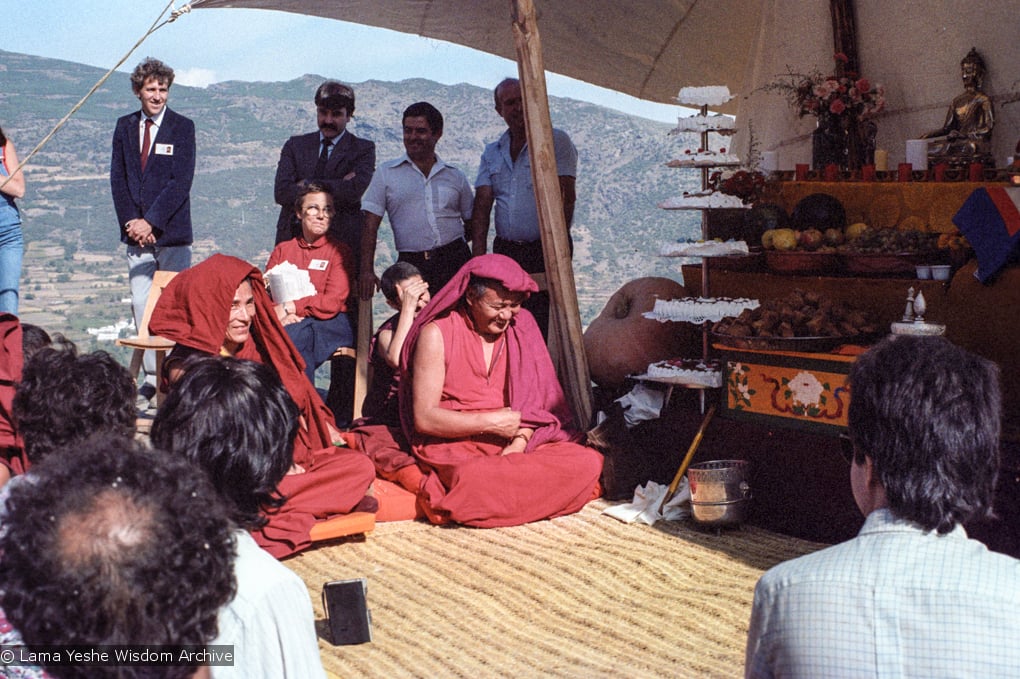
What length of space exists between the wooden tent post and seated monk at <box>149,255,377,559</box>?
1206mm

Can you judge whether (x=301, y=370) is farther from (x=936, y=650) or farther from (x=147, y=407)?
(x=936, y=650)

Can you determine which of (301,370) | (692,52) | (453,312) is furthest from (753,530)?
(692,52)

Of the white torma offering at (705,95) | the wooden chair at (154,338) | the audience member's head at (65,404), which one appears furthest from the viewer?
the wooden chair at (154,338)

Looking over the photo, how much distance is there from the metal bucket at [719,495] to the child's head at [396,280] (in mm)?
1853

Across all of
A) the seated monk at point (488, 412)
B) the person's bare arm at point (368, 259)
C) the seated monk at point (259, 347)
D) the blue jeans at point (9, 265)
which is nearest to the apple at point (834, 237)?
the seated monk at point (488, 412)

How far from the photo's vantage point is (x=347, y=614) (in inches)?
134

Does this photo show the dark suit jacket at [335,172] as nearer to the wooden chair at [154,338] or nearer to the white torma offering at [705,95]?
the wooden chair at [154,338]

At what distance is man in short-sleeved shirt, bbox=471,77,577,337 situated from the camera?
629 cm

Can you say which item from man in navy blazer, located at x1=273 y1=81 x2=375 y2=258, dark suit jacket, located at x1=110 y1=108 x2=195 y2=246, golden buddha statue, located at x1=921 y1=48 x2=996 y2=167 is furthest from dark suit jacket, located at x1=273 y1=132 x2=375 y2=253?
golden buddha statue, located at x1=921 y1=48 x2=996 y2=167

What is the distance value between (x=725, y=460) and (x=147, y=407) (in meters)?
4.04

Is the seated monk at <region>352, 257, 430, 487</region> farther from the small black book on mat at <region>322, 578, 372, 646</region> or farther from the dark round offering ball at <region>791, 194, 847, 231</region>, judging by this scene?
the dark round offering ball at <region>791, 194, 847, 231</region>

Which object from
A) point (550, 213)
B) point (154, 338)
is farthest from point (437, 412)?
point (154, 338)

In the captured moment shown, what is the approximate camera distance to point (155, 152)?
664cm

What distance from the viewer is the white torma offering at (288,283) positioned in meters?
6.18
